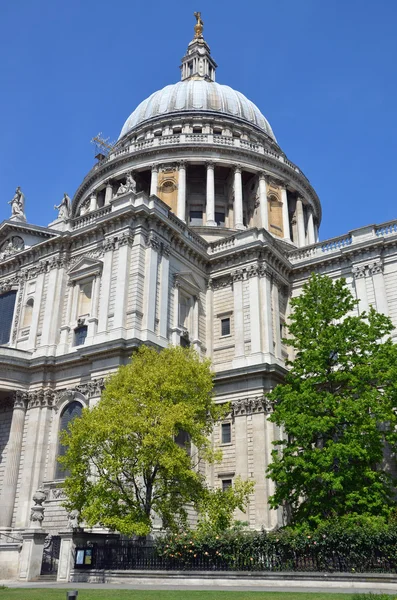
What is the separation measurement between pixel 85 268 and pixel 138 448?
14630 millimetres

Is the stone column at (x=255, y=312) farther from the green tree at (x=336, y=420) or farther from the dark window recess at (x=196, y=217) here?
the dark window recess at (x=196, y=217)

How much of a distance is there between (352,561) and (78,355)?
18.4m

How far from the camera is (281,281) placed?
3866 cm

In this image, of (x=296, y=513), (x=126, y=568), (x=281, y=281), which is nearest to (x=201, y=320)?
(x=281, y=281)

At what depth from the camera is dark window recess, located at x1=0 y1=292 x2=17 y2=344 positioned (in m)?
37.2

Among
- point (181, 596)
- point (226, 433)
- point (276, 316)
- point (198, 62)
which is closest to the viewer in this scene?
point (181, 596)

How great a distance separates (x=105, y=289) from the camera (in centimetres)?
3203

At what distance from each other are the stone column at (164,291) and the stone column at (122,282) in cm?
238

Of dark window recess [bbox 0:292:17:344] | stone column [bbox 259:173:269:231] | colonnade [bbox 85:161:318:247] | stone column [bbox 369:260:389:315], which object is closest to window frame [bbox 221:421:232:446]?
stone column [bbox 369:260:389:315]

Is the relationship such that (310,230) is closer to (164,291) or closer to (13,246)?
(164,291)

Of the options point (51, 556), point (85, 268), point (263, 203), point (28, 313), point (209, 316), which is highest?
point (263, 203)

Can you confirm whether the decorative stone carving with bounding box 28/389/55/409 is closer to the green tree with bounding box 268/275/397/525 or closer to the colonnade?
the green tree with bounding box 268/275/397/525

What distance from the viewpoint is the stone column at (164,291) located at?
31969 millimetres

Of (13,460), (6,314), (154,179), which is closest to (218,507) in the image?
(13,460)
